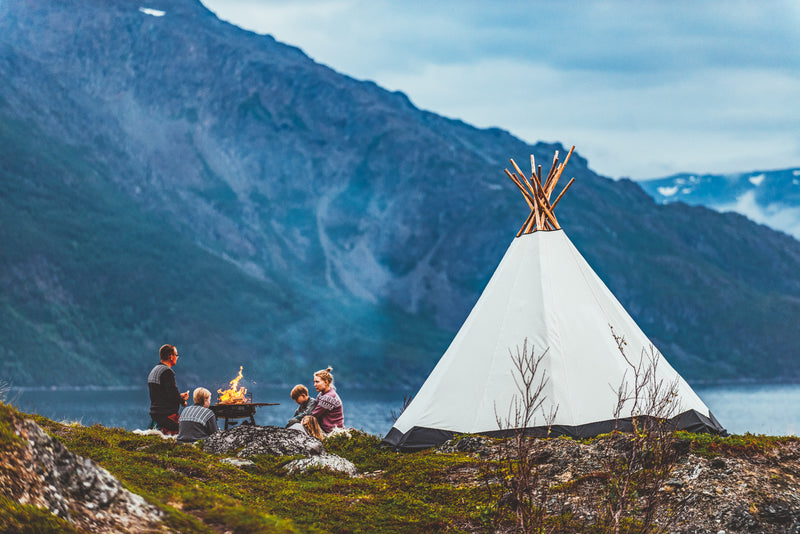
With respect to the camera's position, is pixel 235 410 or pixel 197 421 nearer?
pixel 197 421

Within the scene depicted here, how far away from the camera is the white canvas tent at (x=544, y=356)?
12.7 metres

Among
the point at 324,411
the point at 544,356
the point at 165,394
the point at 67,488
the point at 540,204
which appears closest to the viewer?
the point at 67,488

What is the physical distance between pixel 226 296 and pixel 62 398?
2444 inches

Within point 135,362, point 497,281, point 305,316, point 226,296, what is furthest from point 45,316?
point 497,281

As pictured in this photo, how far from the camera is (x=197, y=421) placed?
11992mm

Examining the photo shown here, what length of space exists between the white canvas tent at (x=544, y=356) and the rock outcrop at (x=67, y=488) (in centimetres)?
765

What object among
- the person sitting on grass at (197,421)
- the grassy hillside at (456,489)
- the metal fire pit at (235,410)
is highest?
the metal fire pit at (235,410)

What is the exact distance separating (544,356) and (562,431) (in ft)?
4.97

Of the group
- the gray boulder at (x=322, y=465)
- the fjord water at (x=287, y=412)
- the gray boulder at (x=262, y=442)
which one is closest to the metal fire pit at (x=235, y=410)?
the gray boulder at (x=262, y=442)

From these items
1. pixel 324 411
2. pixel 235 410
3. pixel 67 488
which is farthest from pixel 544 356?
pixel 67 488

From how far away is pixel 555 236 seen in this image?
15.0m

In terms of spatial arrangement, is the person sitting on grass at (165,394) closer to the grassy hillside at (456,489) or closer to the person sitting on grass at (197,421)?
the person sitting on grass at (197,421)

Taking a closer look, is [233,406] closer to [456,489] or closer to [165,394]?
[165,394]

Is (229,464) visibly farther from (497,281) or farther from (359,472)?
(497,281)
